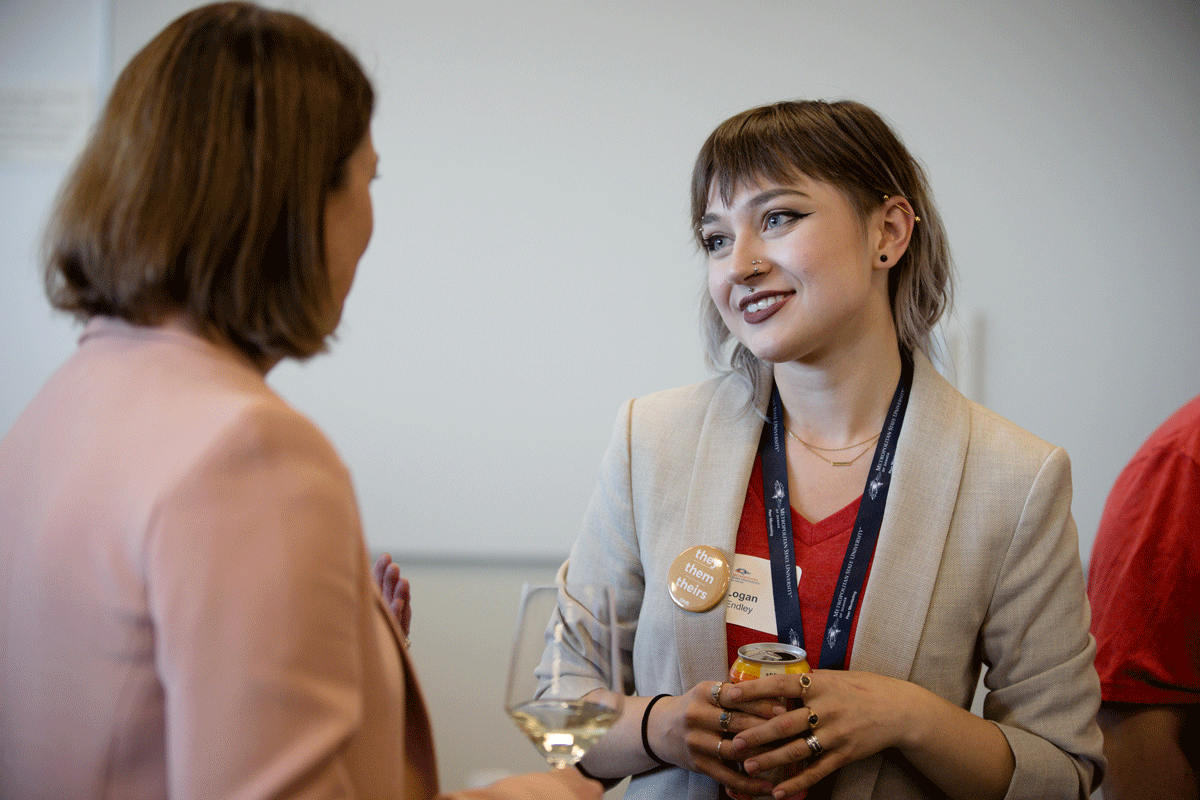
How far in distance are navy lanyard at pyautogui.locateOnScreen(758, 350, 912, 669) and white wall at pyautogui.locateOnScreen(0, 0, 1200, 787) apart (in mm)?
1669

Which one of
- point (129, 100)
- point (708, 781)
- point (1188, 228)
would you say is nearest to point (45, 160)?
point (129, 100)

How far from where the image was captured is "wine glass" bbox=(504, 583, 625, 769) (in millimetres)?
810

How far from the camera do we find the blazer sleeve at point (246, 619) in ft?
1.87

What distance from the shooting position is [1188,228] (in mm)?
3100

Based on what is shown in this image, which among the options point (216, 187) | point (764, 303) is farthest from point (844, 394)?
point (216, 187)

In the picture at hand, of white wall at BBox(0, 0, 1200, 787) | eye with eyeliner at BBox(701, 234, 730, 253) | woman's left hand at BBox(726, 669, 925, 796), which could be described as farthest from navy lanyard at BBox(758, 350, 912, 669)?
white wall at BBox(0, 0, 1200, 787)

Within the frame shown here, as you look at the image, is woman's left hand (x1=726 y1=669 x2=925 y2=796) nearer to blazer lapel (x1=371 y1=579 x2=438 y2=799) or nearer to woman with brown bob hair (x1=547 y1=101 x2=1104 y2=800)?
woman with brown bob hair (x1=547 y1=101 x2=1104 y2=800)

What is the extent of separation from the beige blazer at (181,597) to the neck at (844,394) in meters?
1.09

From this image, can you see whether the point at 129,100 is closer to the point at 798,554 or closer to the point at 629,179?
the point at 798,554

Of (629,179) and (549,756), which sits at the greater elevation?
(629,179)

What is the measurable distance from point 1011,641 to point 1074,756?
20 cm

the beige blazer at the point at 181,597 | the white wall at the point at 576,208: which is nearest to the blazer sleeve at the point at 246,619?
the beige blazer at the point at 181,597

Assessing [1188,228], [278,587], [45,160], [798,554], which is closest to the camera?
[278,587]

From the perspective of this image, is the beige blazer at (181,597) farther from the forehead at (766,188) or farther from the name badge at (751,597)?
the forehead at (766,188)
